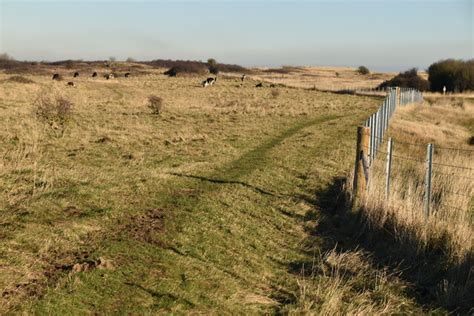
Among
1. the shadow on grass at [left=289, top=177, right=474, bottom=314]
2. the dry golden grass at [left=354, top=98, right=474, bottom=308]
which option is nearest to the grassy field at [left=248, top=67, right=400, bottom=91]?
the dry golden grass at [left=354, top=98, right=474, bottom=308]

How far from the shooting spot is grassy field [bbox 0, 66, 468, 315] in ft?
16.9

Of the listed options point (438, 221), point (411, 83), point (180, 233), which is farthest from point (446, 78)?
point (180, 233)

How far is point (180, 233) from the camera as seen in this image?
23.1ft

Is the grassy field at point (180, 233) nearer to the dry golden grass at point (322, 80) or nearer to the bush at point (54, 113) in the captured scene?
the bush at point (54, 113)

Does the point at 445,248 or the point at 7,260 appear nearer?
the point at 7,260

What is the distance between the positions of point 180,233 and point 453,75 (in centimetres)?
5988

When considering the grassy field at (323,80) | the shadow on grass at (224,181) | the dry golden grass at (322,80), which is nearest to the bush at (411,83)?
the grassy field at (323,80)

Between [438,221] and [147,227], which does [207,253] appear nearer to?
[147,227]

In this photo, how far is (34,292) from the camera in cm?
485

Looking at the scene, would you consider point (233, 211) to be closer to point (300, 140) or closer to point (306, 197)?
point (306, 197)

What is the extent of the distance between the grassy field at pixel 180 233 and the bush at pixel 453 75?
50.0m

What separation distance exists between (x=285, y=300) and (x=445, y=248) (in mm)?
3080

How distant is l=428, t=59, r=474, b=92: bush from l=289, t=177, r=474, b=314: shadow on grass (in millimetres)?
55934

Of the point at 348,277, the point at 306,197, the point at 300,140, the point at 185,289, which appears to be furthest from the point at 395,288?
the point at 300,140
